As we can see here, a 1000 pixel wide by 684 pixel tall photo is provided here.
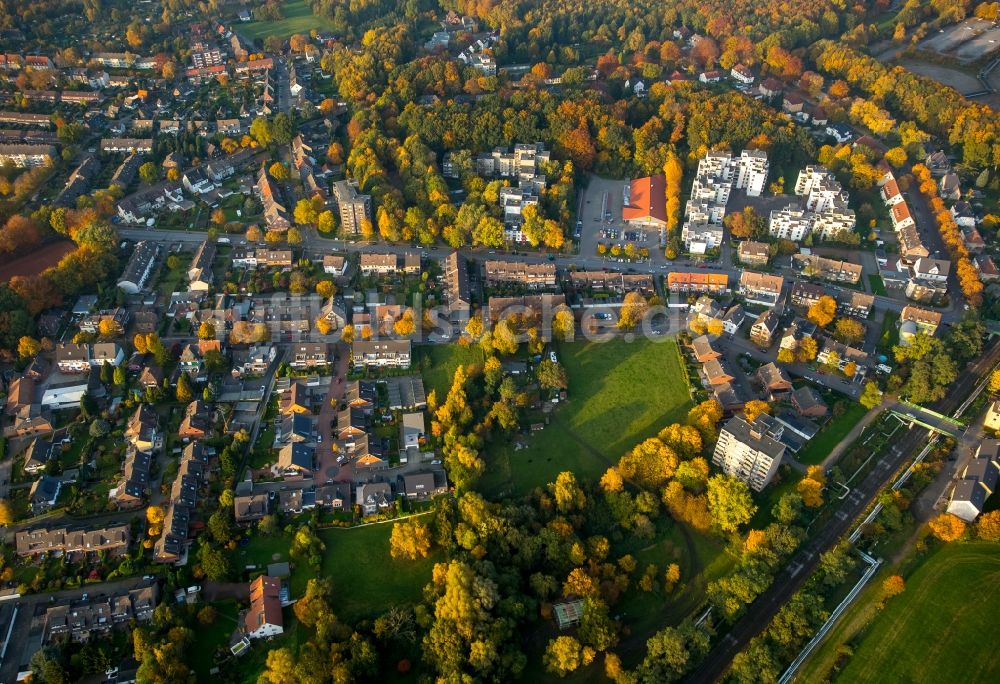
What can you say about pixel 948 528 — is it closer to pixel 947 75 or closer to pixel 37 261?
pixel 37 261

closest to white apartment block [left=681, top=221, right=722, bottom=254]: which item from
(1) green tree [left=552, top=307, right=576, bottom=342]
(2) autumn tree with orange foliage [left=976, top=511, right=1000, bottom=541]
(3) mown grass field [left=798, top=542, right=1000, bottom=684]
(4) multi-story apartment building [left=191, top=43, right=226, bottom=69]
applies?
(1) green tree [left=552, top=307, right=576, bottom=342]

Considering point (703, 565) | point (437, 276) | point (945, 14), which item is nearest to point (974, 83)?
point (945, 14)

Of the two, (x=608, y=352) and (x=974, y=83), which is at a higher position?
(x=974, y=83)

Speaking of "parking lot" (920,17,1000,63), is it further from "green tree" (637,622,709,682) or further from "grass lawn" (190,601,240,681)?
"grass lawn" (190,601,240,681)

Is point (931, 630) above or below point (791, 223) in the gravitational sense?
below

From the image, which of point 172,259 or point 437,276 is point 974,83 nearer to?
point 437,276

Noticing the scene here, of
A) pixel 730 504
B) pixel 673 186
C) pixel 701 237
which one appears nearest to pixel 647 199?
pixel 673 186

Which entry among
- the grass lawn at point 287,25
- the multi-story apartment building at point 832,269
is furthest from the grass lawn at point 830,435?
the grass lawn at point 287,25
